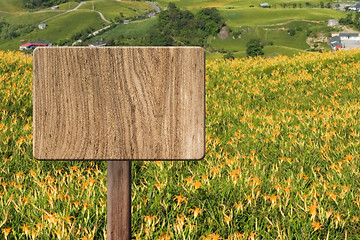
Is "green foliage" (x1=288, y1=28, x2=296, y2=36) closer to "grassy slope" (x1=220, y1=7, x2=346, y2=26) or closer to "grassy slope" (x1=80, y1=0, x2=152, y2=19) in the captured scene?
"grassy slope" (x1=220, y1=7, x2=346, y2=26)

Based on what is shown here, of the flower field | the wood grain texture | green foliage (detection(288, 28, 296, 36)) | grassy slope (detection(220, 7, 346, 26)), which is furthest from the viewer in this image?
grassy slope (detection(220, 7, 346, 26))

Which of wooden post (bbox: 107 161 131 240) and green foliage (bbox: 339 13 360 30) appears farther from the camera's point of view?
green foliage (bbox: 339 13 360 30)

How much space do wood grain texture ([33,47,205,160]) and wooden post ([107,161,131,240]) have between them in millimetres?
118

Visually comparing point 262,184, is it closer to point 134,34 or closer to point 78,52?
point 78,52

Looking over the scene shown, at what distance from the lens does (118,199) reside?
1.43 meters

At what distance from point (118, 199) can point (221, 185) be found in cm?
129

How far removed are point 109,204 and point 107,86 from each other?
21.0 inches

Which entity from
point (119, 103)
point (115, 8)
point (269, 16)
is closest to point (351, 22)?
point (269, 16)

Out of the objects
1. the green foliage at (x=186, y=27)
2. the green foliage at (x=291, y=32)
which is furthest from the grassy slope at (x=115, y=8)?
the green foliage at (x=291, y=32)

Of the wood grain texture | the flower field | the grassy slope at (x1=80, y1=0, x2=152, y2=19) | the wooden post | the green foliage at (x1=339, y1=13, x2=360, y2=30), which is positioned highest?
the grassy slope at (x1=80, y1=0, x2=152, y2=19)

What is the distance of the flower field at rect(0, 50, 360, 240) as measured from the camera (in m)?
2.13

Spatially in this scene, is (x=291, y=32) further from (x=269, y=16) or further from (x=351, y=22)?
(x=351, y=22)

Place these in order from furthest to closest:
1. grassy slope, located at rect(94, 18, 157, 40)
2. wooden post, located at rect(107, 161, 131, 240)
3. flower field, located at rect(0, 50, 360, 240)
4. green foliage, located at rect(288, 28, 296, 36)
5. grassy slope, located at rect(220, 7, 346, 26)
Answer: grassy slope, located at rect(94, 18, 157, 40) → grassy slope, located at rect(220, 7, 346, 26) → green foliage, located at rect(288, 28, 296, 36) → flower field, located at rect(0, 50, 360, 240) → wooden post, located at rect(107, 161, 131, 240)

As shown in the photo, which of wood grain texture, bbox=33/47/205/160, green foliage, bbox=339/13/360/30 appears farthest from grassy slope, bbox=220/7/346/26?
wood grain texture, bbox=33/47/205/160
